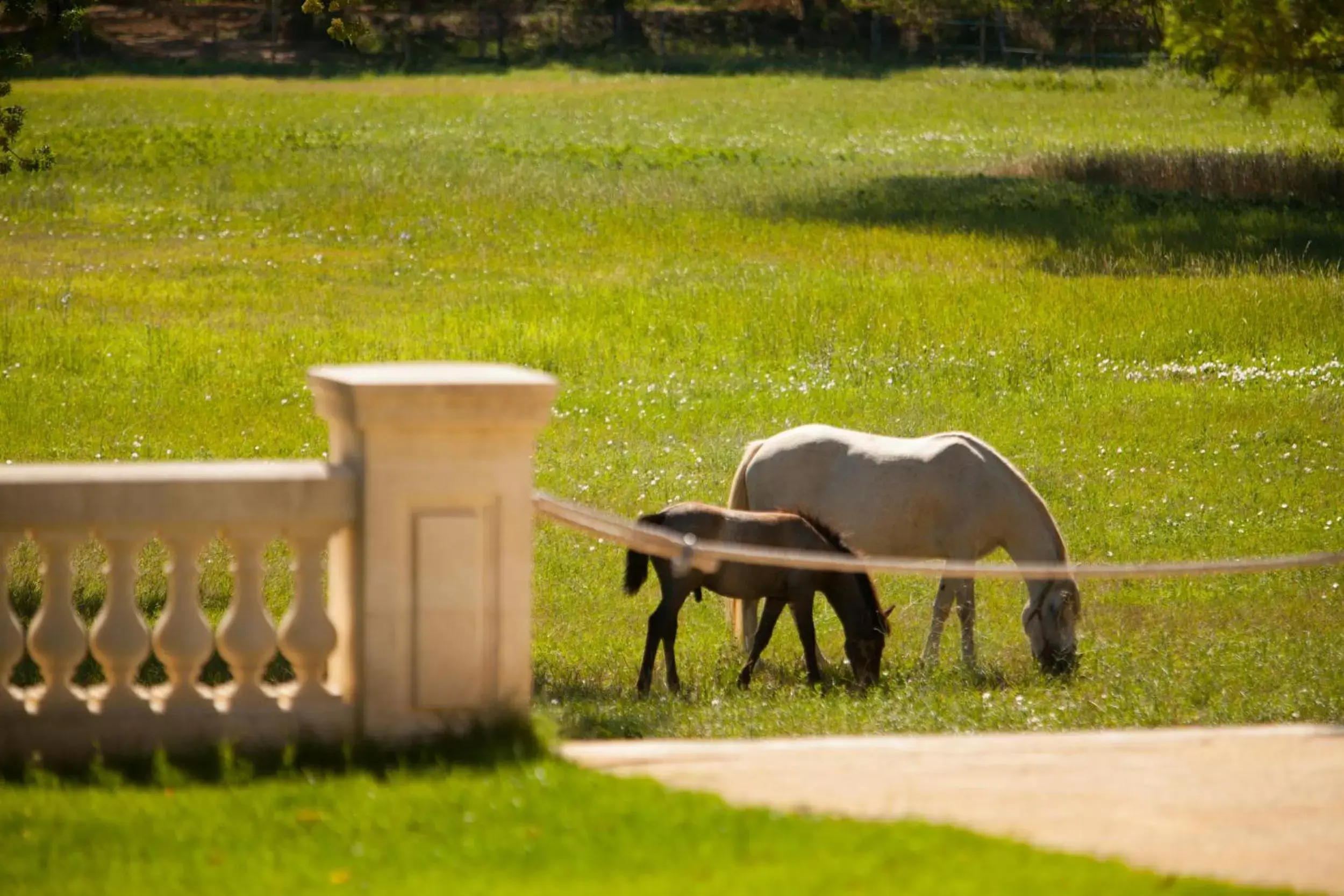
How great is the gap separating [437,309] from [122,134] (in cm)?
2434

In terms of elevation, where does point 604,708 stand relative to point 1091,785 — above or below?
below

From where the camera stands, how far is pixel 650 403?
1967cm

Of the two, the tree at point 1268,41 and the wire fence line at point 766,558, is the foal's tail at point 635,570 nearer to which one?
the wire fence line at point 766,558

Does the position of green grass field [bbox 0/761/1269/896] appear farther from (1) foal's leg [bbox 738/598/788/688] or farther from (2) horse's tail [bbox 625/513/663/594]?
(1) foal's leg [bbox 738/598/788/688]

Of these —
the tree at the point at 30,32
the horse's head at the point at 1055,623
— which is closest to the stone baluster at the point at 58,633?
the horse's head at the point at 1055,623

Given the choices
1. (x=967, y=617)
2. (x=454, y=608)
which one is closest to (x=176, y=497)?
(x=454, y=608)

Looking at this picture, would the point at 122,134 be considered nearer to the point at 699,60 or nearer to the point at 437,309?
the point at 437,309

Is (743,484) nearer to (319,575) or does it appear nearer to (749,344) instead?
(319,575)

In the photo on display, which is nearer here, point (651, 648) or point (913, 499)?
point (651, 648)

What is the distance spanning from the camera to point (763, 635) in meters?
11.2

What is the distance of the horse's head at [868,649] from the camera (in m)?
10.9

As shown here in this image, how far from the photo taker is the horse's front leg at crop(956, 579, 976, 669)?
39.1 feet

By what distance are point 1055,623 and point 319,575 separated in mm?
6321

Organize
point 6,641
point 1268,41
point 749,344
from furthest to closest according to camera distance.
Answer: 1. point 1268,41
2. point 749,344
3. point 6,641
